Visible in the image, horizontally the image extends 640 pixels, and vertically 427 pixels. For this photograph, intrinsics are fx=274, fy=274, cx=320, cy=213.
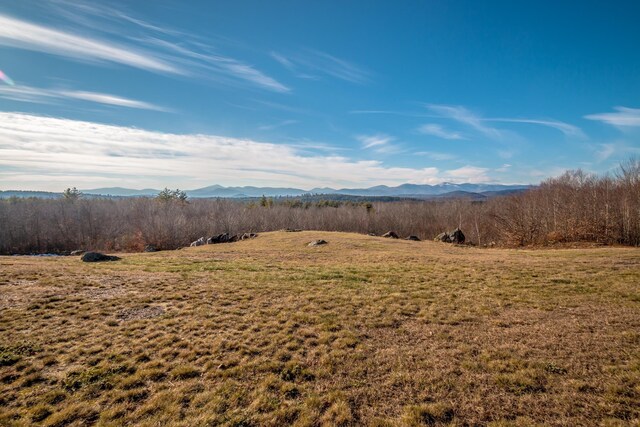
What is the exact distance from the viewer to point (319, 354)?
19.7 feet

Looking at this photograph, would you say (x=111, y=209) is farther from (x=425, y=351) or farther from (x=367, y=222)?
(x=425, y=351)

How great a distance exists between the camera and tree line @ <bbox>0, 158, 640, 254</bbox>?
3153cm

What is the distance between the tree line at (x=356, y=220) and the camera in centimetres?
3153

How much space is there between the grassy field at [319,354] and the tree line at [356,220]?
27.7 meters

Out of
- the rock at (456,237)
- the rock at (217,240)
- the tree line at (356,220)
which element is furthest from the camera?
the rock at (217,240)

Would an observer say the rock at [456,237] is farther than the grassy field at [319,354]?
Yes

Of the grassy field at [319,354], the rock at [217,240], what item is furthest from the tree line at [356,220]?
the grassy field at [319,354]

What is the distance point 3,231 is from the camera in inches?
1978

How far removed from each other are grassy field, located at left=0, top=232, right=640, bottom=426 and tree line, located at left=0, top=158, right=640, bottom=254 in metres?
27.7

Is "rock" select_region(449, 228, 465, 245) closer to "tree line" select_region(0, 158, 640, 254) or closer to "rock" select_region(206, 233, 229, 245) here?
"tree line" select_region(0, 158, 640, 254)

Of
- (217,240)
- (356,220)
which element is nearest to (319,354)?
(217,240)

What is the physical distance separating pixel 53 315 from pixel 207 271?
24.5ft

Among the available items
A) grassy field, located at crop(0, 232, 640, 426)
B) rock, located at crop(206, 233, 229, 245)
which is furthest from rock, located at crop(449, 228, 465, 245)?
rock, located at crop(206, 233, 229, 245)

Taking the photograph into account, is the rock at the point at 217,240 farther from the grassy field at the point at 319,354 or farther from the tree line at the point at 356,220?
the grassy field at the point at 319,354
